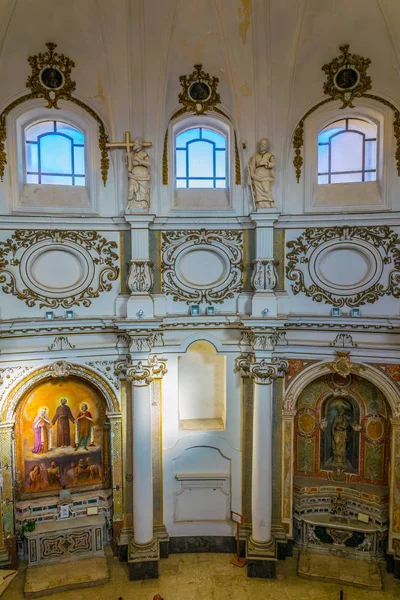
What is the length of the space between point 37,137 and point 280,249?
738 centimetres

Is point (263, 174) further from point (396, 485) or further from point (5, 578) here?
point (5, 578)

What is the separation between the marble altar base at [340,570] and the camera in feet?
41.0

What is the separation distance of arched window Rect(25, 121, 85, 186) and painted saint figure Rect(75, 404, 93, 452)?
21.4 feet

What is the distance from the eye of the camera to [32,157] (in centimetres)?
1295

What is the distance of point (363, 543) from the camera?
13227 mm

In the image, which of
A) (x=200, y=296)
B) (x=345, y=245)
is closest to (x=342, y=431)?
(x=345, y=245)

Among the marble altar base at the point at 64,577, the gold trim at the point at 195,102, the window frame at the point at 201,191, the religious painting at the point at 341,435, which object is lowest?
the marble altar base at the point at 64,577

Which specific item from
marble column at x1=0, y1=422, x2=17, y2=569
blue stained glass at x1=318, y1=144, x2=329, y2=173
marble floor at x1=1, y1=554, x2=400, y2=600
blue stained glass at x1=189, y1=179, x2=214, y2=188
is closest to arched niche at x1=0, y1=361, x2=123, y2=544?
marble column at x1=0, y1=422, x2=17, y2=569

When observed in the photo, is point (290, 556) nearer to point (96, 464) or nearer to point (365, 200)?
point (96, 464)

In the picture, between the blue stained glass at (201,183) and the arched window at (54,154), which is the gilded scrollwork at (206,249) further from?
the arched window at (54,154)

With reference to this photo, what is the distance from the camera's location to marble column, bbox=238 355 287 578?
12.9 meters

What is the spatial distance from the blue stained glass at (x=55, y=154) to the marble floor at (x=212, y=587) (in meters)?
11.2

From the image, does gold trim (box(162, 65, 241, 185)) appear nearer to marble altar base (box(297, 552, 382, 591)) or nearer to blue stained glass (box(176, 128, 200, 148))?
blue stained glass (box(176, 128, 200, 148))

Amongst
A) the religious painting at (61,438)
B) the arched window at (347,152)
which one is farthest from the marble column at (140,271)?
the arched window at (347,152)
